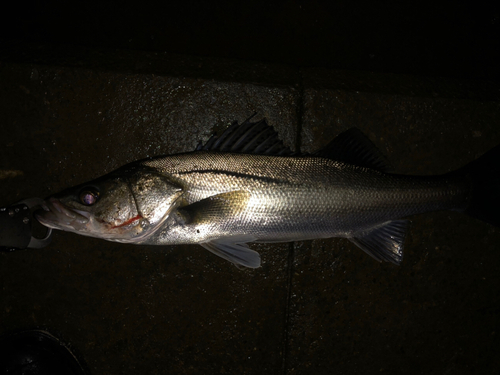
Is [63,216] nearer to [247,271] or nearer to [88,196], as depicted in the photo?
[88,196]

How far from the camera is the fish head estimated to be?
69.7 inches

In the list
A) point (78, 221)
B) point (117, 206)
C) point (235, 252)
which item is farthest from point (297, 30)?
point (78, 221)

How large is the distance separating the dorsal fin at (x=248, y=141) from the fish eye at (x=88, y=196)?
67 cm

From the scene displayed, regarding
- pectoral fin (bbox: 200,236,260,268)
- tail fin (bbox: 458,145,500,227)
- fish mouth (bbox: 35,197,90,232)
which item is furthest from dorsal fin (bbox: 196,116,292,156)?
tail fin (bbox: 458,145,500,227)

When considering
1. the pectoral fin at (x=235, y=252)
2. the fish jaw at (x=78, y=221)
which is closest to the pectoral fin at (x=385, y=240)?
the pectoral fin at (x=235, y=252)

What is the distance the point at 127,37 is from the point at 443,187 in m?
2.75

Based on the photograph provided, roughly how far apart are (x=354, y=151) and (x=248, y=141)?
0.74m

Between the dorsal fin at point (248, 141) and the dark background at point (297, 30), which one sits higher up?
the dark background at point (297, 30)

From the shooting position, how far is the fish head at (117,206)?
5.81 feet

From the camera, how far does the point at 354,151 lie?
2.09 m

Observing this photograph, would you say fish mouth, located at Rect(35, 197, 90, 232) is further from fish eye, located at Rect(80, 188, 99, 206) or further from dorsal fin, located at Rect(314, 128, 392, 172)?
dorsal fin, located at Rect(314, 128, 392, 172)

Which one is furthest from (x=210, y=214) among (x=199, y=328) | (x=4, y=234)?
(x=4, y=234)

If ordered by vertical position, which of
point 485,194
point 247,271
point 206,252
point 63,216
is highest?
point 485,194

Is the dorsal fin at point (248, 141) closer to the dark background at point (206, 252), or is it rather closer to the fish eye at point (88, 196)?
the dark background at point (206, 252)
